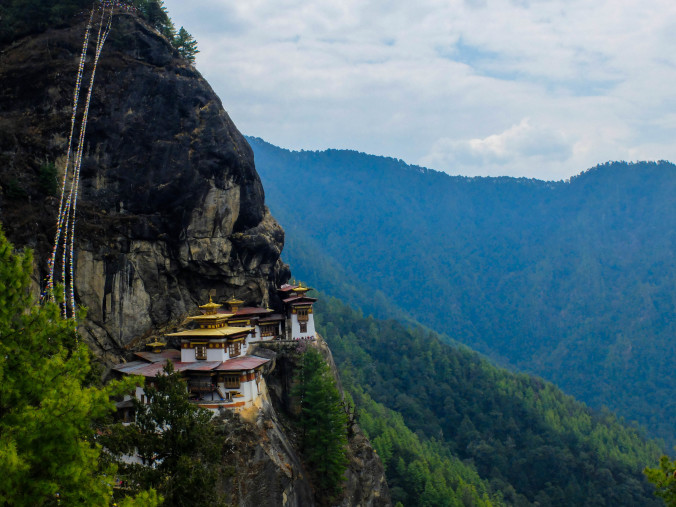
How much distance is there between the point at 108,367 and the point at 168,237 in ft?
32.4

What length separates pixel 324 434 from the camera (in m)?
37.5

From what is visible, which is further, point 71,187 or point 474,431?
point 474,431

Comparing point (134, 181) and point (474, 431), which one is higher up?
point (134, 181)

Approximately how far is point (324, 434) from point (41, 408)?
2774 centimetres

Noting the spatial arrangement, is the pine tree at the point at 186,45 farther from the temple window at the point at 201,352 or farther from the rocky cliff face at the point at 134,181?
the temple window at the point at 201,352

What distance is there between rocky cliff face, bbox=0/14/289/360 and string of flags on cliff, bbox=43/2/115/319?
0.45 m

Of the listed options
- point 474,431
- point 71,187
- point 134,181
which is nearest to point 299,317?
point 134,181

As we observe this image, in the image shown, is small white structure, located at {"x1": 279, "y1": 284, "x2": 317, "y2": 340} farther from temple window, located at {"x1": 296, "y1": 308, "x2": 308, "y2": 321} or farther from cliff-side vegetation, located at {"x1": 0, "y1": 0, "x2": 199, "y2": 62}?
cliff-side vegetation, located at {"x1": 0, "y1": 0, "x2": 199, "y2": 62}

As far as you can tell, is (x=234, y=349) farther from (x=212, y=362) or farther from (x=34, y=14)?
(x=34, y=14)

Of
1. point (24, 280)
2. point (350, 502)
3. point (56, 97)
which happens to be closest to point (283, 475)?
point (350, 502)

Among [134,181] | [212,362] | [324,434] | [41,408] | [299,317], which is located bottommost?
[324,434]

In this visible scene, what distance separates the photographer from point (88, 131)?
4131 cm

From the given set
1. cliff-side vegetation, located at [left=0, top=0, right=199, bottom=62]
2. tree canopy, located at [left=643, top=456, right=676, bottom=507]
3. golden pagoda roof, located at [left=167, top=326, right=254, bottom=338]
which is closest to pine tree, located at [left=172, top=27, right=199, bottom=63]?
cliff-side vegetation, located at [left=0, top=0, right=199, bottom=62]

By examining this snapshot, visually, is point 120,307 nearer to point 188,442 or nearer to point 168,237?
point 168,237
